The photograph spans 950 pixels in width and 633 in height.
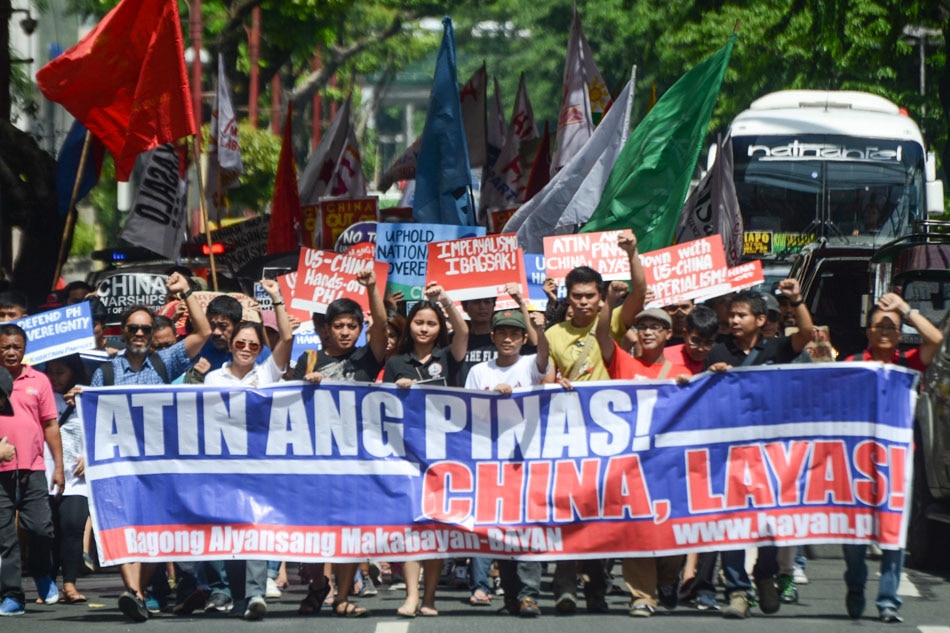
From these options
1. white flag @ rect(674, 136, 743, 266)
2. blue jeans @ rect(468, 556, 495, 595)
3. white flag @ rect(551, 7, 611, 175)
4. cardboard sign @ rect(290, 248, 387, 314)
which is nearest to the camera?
blue jeans @ rect(468, 556, 495, 595)

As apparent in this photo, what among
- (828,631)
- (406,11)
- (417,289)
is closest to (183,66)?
(417,289)

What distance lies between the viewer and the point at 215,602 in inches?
375

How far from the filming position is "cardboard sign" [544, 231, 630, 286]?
37.2ft

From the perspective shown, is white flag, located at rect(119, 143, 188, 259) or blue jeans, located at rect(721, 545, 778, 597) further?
white flag, located at rect(119, 143, 188, 259)

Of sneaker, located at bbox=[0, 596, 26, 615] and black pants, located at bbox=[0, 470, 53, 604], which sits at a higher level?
black pants, located at bbox=[0, 470, 53, 604]

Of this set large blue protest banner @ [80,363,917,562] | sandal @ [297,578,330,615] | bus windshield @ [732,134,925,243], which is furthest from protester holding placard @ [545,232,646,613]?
bus windshield @ [732,134,925,243]

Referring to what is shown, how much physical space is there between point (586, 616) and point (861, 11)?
50.6 ft

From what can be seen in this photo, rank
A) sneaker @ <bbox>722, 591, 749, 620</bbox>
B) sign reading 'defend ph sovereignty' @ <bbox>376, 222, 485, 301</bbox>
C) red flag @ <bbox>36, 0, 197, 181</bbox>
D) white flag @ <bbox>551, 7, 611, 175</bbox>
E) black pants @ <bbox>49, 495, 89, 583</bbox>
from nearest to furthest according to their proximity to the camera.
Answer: sneaker @ <bbox>722, 591, 749, 620</bbox>, black pants @ <bbox>49, 495, 89, 583</bbox>, sign reading 'defend ph sovereignty' @ <bbox>376, 222, 485, 301</bbox>, red flag @ <bbox>36, 0, 197, 181</bbox>, white flag @ <bbox>551, 7, 611, 175</bbox>

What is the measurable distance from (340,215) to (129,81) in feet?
8.20

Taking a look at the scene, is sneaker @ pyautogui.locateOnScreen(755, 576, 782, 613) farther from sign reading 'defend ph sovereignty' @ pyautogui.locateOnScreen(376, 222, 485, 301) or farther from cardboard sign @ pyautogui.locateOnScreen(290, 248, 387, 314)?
sign reading 'defend ph sovereignty' @ pyautogui.locateOnScreen(376, 222, 485, 301)

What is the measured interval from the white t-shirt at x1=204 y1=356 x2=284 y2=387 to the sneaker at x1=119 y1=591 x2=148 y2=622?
1155 millimetres

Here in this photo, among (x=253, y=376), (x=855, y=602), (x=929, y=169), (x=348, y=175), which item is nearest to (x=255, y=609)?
(x=253, y=376)

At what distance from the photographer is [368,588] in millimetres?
10352

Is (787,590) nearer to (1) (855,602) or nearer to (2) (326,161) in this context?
(1) (855,602)
